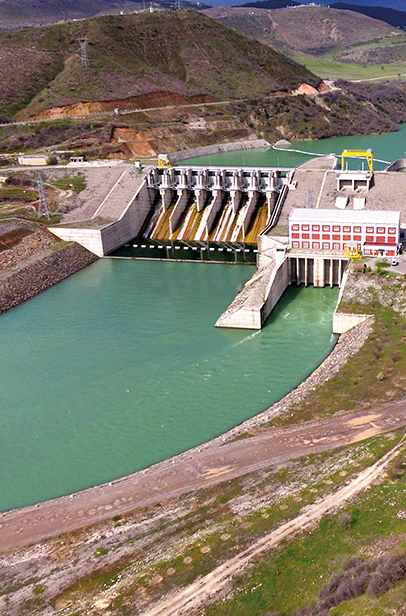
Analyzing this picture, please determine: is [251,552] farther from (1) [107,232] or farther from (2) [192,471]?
(1) [107,232]

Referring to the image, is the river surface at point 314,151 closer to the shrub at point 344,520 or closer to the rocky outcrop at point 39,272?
the rocky outcrop at point 39,272

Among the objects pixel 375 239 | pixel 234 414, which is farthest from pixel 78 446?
pixel 375 239

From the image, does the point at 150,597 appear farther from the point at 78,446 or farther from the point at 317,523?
the point at 78,446

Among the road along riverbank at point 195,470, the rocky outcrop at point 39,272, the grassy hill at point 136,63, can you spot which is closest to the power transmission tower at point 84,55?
the grassy hill at point 136,63

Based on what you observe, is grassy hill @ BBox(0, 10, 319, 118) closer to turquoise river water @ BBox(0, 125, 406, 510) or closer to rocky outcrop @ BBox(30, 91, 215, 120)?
rocky outcrop @ BBox(30, 91, 215, 120)

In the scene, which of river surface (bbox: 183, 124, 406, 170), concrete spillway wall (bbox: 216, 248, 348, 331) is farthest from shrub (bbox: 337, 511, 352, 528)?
river surface (bbox: 183, 124, 406, 170)

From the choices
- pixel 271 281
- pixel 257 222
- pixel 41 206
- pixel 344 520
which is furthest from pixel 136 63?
pixel 344 520
